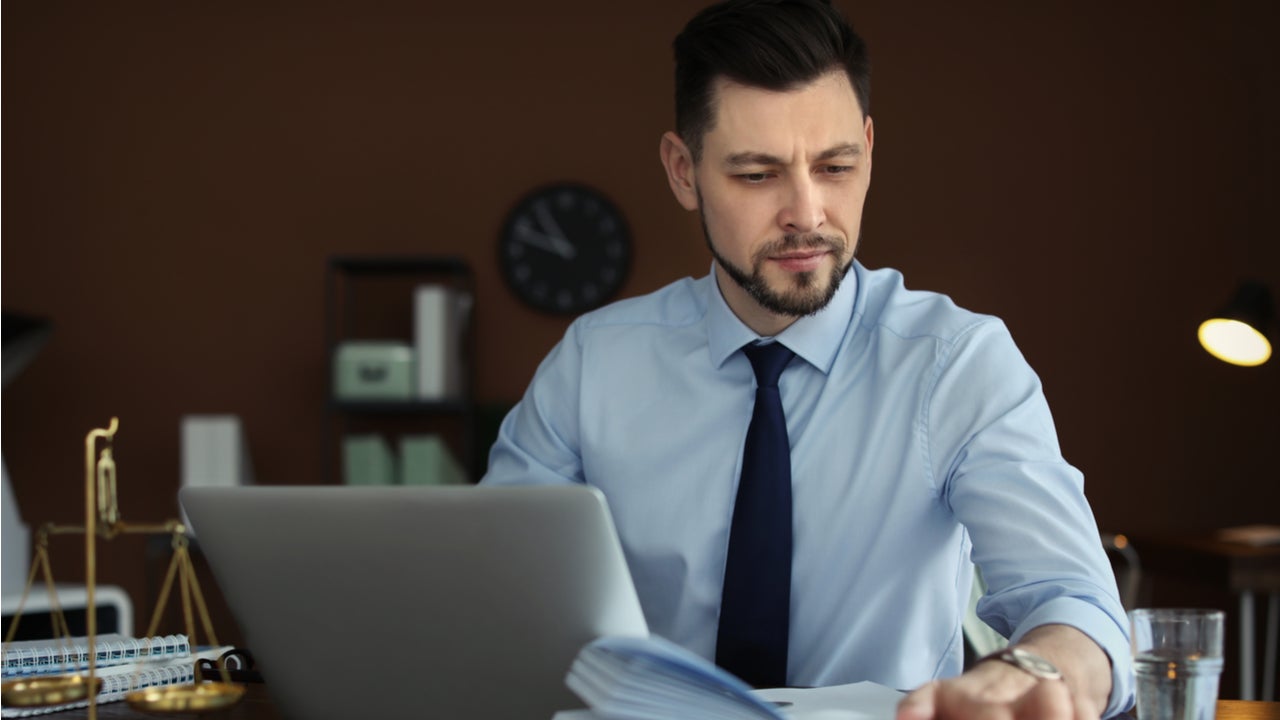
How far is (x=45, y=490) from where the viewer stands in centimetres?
435

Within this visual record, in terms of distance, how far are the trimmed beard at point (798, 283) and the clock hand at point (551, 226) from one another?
2968 mm

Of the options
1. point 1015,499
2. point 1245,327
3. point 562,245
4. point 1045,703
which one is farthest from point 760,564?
point 562,245

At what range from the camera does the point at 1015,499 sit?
1.26 m

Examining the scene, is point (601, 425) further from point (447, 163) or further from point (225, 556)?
point (447, 163)

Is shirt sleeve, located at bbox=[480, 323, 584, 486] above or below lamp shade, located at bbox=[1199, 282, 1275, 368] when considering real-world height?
below

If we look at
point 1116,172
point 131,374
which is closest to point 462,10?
point 131,374

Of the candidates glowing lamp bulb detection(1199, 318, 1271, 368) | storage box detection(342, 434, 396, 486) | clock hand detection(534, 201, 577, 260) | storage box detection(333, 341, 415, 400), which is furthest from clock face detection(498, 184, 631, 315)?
glowing lamp bulb detection(1199, 318, 1271, 368)

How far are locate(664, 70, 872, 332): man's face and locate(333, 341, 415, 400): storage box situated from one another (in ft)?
8.94

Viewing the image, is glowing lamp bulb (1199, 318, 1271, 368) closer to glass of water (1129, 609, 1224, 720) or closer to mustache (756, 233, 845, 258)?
mustache (756, 233, 845, 258)

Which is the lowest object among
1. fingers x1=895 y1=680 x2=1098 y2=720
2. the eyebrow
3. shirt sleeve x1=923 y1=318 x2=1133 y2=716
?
fingers x1=895 y1=680 x2=1098 y2=720

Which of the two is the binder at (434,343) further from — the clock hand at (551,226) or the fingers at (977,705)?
the fingers at (977,705)

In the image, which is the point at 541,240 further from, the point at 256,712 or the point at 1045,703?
the point at 1045,703

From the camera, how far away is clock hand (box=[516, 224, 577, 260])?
4438mm

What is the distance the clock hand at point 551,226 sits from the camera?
14.6ft
